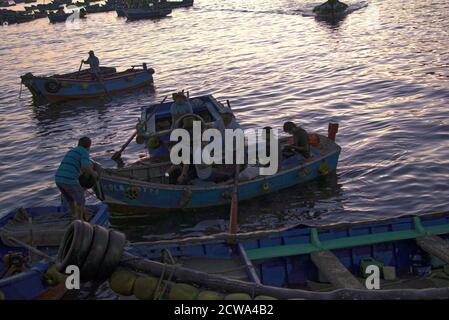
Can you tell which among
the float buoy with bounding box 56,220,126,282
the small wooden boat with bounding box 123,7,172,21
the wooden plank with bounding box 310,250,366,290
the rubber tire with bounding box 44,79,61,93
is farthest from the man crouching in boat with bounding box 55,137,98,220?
the small wooden boat with bounding box 123,7,172,21

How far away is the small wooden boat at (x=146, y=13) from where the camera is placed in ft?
215

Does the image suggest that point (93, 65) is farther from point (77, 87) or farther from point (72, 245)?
point (72, 245)

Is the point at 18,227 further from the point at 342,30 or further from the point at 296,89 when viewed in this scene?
the point at 342,30

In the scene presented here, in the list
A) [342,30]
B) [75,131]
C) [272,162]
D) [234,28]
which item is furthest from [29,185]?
[234,28]

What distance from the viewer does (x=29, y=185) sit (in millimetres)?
17641

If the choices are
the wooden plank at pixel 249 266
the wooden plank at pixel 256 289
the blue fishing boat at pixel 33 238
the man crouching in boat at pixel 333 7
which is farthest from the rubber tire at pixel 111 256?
the man crouching in boat at pixel 333 7

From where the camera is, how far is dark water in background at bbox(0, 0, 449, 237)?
14484mm

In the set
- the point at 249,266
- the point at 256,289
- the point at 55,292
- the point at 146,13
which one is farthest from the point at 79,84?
the point at 146,13

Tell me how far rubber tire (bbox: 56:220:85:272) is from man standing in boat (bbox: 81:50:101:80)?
65.9ft

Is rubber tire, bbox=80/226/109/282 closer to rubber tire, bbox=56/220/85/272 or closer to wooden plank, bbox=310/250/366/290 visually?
rubber tire, bbox=56/220/85/272

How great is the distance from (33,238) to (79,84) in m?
18.2

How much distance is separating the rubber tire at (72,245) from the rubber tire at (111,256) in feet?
1.37

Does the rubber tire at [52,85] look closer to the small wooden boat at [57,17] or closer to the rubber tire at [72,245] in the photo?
the rubber tire at [72,245]

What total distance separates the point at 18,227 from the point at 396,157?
473 inches
